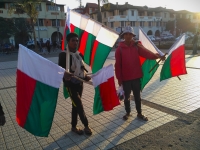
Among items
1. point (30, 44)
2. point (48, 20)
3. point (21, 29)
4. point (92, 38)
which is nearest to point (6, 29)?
point (21, 29)

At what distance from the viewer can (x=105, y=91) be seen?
368cm

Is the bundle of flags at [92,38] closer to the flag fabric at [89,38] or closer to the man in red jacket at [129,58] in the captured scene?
the flag fabric at [89,38]

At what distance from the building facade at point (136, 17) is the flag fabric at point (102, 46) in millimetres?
41713

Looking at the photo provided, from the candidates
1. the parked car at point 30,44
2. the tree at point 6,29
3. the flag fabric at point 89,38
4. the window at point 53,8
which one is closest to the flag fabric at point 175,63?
the flag fabric at point 89,38

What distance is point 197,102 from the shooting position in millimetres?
5078

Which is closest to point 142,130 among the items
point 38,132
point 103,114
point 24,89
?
point 103,114

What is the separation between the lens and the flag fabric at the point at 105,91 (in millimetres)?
3621

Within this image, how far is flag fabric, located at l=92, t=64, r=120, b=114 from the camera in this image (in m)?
3.62

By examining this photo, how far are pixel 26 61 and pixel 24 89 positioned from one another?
1.47ft

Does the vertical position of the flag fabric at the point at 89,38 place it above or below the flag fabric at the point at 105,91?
above

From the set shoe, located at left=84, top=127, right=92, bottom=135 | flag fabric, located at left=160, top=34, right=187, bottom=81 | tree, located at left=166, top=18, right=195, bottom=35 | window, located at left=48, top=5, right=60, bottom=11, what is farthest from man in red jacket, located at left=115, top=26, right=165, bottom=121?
tree, located at left=166, top=18, right=195, bottom=35

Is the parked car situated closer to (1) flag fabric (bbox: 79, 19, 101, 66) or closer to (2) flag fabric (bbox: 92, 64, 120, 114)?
(1) flag fabric (bbox: 79, 19, 101, 66)

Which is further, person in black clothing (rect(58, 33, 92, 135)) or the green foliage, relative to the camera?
the green foliage

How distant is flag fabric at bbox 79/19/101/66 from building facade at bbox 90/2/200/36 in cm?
4133
